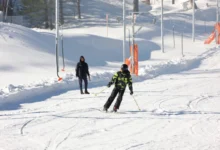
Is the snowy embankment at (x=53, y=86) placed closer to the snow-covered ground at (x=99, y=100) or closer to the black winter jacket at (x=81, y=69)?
the snow-covered ground at (x=99, y=100)

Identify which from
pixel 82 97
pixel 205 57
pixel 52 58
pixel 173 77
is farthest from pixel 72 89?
pixel 205 57

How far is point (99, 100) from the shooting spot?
1895 centimetres

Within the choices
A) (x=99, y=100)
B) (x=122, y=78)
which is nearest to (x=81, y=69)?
(x=99, y=100)

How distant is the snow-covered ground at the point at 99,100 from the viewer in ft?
39.3

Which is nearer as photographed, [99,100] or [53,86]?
[99,100]

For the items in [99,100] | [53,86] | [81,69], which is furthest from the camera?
[53,86]

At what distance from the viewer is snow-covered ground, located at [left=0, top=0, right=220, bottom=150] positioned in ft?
39.3

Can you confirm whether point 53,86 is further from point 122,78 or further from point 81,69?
point 122,78

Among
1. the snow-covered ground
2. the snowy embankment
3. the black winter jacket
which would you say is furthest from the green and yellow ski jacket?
the black winter jacket

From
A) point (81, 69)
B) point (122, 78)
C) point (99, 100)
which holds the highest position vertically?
point (122, 78)

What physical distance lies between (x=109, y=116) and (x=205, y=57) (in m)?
23.8

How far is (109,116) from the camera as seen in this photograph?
49.9ft

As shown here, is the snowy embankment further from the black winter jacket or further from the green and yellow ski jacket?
the green and yellow ski jacket

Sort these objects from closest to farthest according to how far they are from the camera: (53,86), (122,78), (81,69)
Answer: (122,78)
(81,69)
(53,86)
